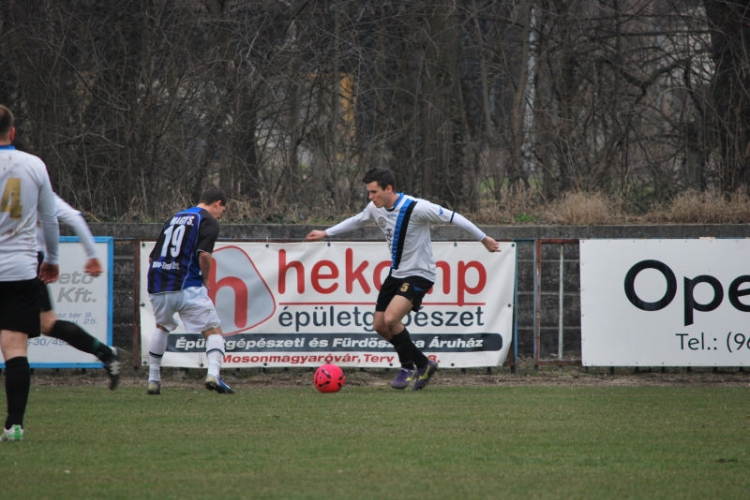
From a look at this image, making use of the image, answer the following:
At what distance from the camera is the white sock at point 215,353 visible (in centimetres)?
904

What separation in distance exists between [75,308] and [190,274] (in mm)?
2212

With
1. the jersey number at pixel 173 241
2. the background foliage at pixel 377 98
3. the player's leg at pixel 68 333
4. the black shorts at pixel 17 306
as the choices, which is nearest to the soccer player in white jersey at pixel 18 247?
the black shorts at pixel 17 306

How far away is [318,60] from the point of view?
16.5 meters

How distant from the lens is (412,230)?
9.37 m

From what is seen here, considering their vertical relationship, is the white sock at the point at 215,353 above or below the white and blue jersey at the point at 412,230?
below

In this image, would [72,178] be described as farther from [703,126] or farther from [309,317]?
[703,126]

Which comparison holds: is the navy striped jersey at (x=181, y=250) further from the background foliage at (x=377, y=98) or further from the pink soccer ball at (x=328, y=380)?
the background foliage at (x=377, y=98)

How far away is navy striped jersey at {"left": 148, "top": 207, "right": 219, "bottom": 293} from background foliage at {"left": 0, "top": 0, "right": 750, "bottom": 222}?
5.34 metres

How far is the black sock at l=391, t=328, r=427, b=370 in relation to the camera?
949cm

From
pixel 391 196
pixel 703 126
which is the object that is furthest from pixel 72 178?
pixel 703 126

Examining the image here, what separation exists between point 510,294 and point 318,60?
23.5 ft

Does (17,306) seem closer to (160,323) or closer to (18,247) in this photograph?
(18,247)

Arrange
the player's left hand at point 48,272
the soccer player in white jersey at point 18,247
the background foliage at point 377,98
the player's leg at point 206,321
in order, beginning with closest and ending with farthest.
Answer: the soccer player in white jersey at point 18,247 < the player's left hand at point 48,272 < the player's leg at point 206,321 < the background foliage at point 377,98

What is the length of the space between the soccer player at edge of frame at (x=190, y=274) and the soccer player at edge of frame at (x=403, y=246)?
108 centimetres
